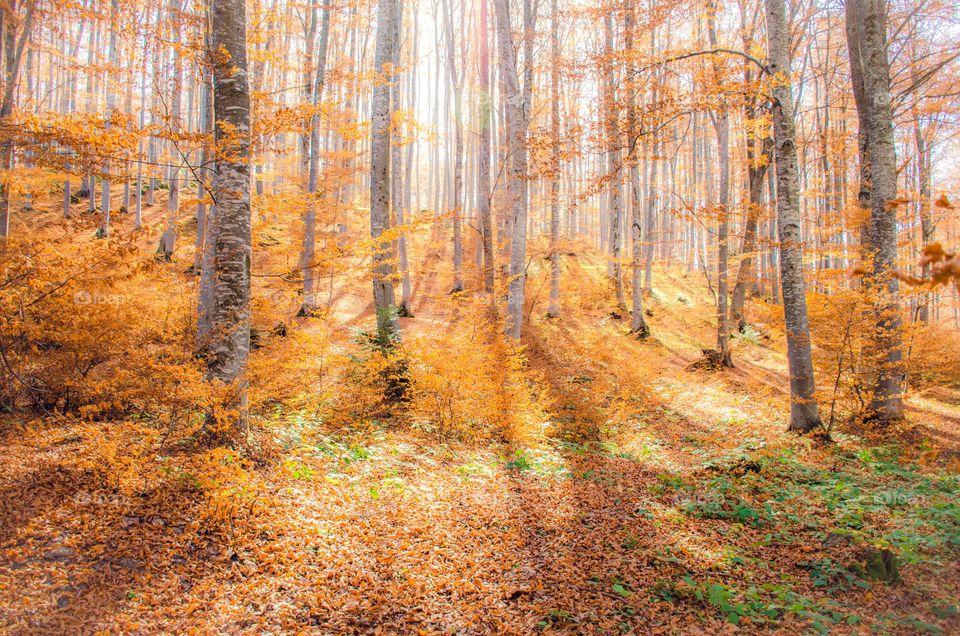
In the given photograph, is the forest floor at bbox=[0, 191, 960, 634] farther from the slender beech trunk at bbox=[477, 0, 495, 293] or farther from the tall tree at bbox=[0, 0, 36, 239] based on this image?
the slender beech trunk at bbox=[477, 0, 495, 293]

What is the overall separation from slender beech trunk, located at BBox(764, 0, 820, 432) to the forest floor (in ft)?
2.62

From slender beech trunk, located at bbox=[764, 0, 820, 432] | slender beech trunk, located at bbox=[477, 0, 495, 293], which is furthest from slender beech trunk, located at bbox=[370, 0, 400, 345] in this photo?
slender beech trunk, located at bbox=[477, 0, 495, 293]

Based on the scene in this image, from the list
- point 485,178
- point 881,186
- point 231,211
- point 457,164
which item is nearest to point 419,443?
point 231,211

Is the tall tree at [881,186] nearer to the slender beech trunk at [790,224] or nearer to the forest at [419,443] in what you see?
the forest at [419,443]

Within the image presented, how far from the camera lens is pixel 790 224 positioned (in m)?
6.76

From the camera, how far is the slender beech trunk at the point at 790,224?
21.8 feet

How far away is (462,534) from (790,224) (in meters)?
6.38

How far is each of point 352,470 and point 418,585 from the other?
2003 millimetres

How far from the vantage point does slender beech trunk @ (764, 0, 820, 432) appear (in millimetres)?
6641

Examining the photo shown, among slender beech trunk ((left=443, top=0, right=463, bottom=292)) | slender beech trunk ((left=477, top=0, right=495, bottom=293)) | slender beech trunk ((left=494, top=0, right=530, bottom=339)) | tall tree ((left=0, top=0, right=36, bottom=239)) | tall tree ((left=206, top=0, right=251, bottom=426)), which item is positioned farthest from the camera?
slender beech trunk ((left=443, top=0, right=463, bottom=292))

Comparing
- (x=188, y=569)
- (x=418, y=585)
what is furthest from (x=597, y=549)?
(x=188, y=569)

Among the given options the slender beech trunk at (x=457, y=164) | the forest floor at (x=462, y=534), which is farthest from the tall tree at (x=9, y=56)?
the slender beech trunk at (x=457, y=164)

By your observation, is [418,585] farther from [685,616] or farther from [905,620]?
[905,620]

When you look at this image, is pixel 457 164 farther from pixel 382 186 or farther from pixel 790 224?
pixel 790 224
